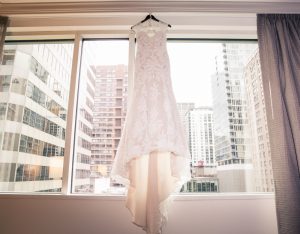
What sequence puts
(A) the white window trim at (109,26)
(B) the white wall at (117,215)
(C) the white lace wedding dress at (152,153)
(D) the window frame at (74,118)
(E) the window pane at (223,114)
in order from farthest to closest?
(A) the white window trim at (109,26)
(E) the window pane at (223,114)
(D) the window frame at (74,118)
(B) the white wall at (117,215)
(C) the white lace wedding dress at (152,153)

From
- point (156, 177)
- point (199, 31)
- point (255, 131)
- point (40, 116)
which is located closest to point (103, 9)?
point (199, 31)

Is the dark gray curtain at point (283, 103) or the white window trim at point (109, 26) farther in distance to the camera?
the white window trim at point (109, 26)

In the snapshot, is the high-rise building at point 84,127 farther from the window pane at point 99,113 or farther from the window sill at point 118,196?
the window sill at point 118,196

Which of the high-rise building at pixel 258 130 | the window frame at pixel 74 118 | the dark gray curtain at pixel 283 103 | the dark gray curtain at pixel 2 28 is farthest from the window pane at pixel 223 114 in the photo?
the dark gray curtain at pixel 2 28

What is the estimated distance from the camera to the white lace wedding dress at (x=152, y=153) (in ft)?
5.07

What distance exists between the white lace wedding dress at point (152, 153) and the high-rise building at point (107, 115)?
0.39 m

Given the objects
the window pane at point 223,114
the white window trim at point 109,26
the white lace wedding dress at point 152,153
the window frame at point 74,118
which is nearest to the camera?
the white lace wedding dress at point 152,153

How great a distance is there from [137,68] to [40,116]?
1.06m

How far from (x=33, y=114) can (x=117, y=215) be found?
48.3 inches

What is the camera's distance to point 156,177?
158 centimetres

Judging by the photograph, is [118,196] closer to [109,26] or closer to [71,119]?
[71,119]

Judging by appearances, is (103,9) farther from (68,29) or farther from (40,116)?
(40,116)

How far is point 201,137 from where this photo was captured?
2.05 meters

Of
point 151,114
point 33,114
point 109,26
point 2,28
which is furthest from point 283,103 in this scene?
point 2,28
